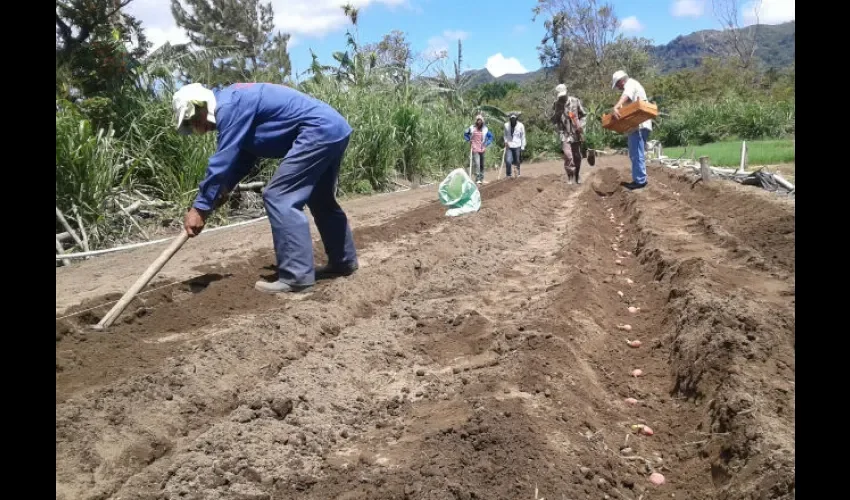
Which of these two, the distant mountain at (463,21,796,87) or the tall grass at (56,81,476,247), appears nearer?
the tall grass at (56,81,476,247)

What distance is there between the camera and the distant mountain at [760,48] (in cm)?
6644

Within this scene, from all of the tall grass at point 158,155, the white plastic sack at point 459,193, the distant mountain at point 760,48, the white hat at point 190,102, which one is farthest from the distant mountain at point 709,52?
the white hat at point 190,102

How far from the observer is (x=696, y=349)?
3.31m

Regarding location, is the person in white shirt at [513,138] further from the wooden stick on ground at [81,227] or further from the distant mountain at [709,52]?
the distant mountain at [709,52]

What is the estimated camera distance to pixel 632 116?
30.3ft

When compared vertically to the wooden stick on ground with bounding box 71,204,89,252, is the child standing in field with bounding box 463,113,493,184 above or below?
above

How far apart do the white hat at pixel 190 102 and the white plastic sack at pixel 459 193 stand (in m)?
4.64

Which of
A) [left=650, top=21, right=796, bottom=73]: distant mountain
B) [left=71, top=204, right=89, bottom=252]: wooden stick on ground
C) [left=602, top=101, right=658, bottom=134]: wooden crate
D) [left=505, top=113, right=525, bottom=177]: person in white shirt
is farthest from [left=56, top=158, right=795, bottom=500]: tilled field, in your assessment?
[left=650, top=21, right=796, bottom=73]: distant mountain

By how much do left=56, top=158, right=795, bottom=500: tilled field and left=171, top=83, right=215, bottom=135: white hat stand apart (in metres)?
1.33

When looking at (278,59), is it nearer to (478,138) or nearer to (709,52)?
(478,138)

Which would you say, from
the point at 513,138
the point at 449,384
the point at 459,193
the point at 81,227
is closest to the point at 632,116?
the point at 459,193

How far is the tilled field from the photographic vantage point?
2.37 m

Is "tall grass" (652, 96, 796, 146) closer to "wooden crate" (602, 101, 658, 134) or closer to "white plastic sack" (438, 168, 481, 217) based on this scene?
"wooden crate" (602, 101, 658, 134)
